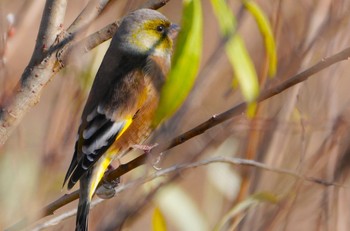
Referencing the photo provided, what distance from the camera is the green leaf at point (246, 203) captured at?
231cm

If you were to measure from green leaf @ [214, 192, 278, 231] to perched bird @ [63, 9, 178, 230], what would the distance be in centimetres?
46

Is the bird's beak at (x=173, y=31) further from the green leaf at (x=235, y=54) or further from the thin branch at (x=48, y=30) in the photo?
the green leaf at (x=235, y=54)

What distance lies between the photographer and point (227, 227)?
2467 mm

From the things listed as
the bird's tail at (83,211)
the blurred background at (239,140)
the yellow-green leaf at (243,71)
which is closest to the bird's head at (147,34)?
the blurred background at (239,140)

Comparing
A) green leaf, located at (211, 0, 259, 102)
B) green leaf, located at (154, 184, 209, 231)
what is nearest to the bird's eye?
green leaf, located at (154, 184, 209, 231)

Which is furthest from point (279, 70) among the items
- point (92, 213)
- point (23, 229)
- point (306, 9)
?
point (23, 229)

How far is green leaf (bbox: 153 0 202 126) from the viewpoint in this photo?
54.6 inches

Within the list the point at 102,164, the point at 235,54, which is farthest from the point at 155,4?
the point at 102,164

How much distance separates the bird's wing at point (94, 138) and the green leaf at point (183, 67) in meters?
1.23

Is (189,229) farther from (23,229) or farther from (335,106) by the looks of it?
(23,229)

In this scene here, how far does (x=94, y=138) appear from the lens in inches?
110

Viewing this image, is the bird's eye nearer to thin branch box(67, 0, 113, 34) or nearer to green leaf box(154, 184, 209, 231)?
green leaf box(154, 184, 209, 231)

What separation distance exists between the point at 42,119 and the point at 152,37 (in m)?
1.62

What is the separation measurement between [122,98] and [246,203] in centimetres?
86
